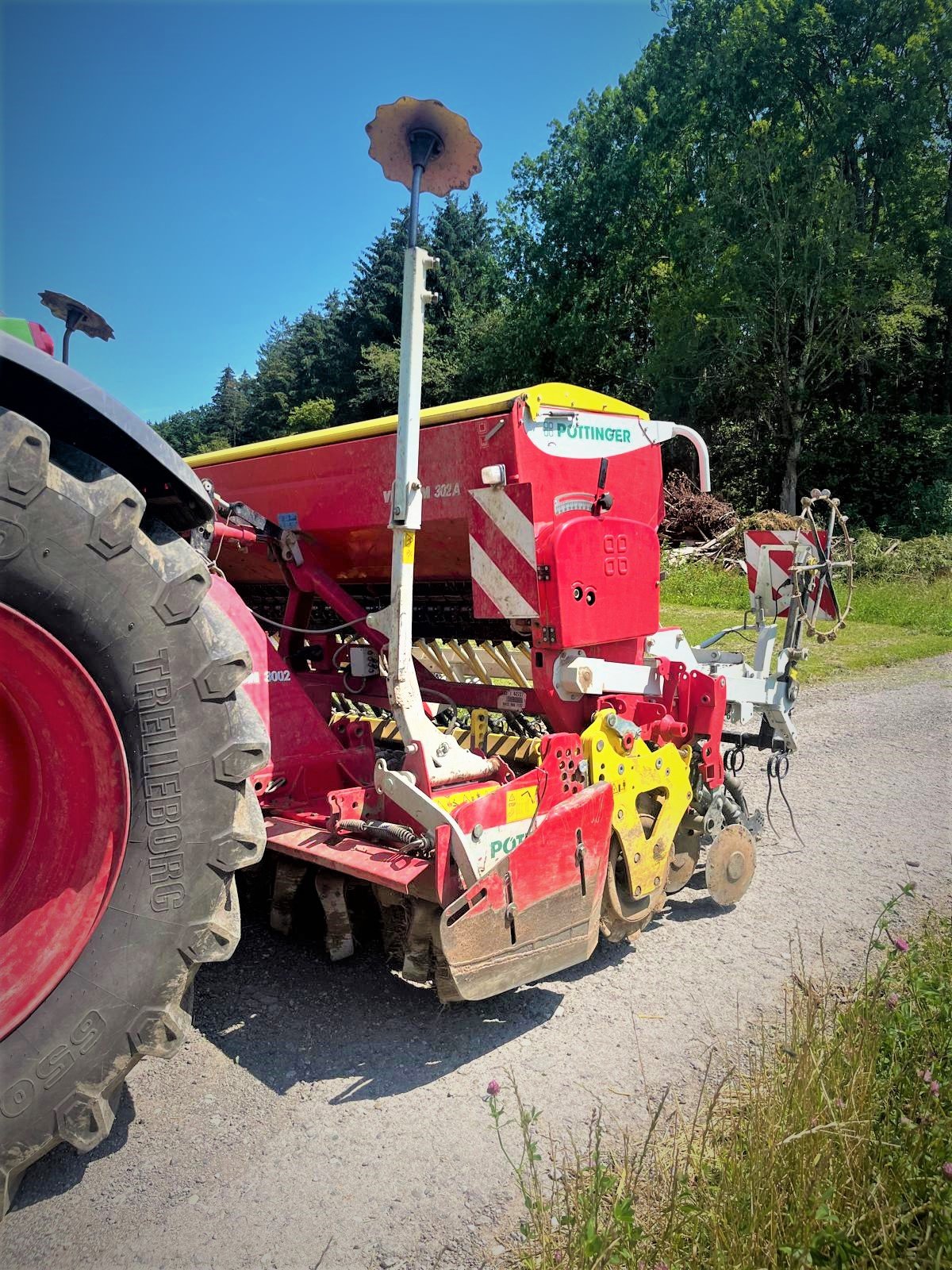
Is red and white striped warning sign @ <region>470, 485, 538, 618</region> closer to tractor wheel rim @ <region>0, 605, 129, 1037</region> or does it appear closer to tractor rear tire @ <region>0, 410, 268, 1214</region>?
tractor rear tire @ <region>0, 410, 268, 1214</region>

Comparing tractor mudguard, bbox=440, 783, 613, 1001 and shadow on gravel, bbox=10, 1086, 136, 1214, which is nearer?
shadow on gravel, bbox=10, 1086, 136, 1214

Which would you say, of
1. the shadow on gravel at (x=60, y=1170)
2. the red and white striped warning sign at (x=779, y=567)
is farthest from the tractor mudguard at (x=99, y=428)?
the red and white striped warning sign at (x=779, y=567)

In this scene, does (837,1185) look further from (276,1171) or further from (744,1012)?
(276,1171)

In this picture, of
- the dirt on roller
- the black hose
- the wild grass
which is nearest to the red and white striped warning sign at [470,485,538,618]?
the black hose

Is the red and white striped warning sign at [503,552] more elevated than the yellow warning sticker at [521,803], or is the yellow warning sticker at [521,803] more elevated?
the red and white striped warning sign at [503,552]

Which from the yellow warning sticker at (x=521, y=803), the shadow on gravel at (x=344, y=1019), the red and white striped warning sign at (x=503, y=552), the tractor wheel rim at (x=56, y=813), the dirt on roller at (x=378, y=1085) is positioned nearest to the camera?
the tractor wheel rim at (x=56, y=813)

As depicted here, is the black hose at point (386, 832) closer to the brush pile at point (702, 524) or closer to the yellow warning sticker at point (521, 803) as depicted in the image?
the yellow warning sticker at point (521, 803)

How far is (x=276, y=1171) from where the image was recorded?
89.0 inches

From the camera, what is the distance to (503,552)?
11.5 ft

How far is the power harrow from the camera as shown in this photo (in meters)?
1.90

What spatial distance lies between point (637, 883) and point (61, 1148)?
2.09m

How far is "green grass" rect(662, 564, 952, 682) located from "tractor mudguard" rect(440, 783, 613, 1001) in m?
6.66

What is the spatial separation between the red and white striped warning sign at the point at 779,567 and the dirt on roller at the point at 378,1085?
1375mm

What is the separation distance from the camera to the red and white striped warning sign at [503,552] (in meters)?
3.40
